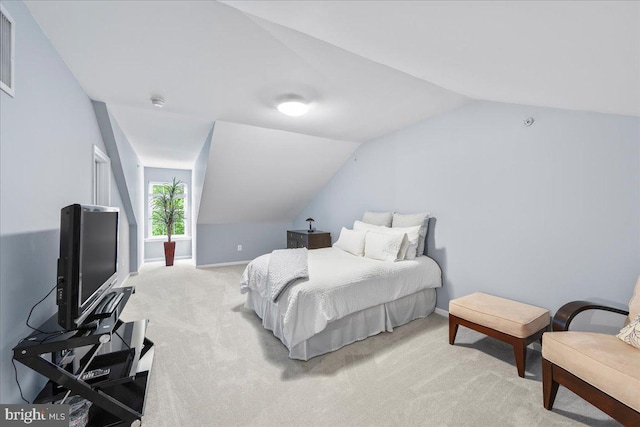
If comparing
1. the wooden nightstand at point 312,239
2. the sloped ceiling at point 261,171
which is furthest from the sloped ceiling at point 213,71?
the wooden nightstand at point 312,239

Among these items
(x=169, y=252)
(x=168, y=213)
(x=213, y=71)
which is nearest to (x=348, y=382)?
(x=213, y=71)

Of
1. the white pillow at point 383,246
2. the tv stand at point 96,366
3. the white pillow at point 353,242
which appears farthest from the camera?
the white pillow at point 353,242

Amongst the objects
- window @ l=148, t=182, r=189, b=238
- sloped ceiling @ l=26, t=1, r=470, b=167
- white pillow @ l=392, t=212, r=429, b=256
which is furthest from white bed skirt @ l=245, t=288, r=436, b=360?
window @ l=148, t=182, r=189, b=238

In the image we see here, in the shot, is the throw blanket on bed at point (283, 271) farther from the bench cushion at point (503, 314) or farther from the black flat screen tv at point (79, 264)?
the bench cushion at point (503, 314)

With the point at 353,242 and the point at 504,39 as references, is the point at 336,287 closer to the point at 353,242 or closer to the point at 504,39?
the point at 353,242

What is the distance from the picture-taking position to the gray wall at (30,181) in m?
1.36

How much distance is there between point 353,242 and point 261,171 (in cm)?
215

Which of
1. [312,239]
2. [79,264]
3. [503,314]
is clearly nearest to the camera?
[79,264]

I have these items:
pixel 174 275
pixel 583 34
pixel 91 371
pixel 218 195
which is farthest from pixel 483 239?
pixel 174 275

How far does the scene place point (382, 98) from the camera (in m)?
2.79

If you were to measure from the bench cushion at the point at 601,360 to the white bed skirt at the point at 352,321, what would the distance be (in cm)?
131

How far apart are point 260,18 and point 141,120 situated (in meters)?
2.62

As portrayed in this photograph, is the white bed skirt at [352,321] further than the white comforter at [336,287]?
Yes

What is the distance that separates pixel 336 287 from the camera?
234cm
